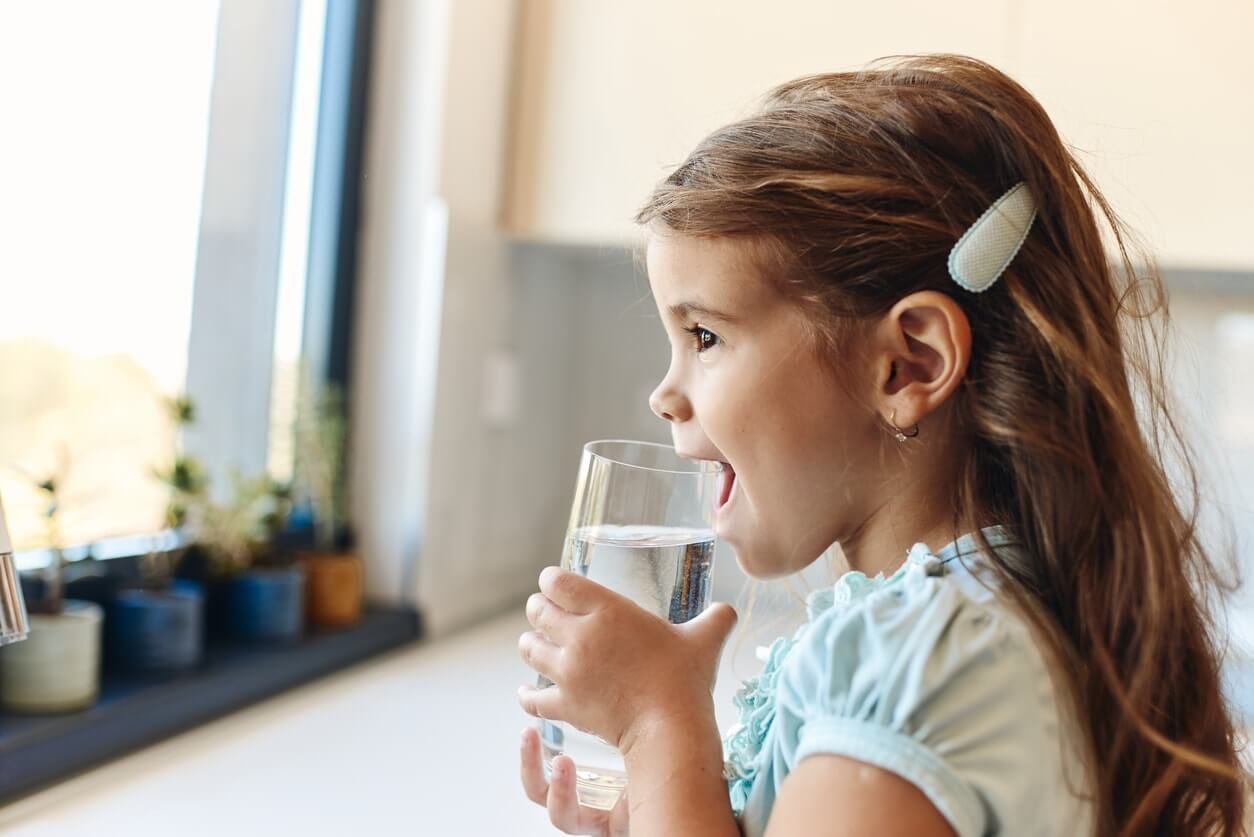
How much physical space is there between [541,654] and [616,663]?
0.16 ft

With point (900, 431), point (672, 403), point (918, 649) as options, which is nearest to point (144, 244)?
point (672, 403)

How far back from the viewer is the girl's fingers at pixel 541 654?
702 millimetres

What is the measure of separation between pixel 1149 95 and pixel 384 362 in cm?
91

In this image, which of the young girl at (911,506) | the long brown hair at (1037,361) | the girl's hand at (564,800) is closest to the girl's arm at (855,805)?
the young girl at (911,506)

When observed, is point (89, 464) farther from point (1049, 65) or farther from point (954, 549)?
point (1049, 65)

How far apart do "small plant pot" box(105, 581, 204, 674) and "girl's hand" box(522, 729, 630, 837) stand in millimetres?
527

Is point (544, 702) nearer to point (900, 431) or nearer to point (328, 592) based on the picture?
point (900, 431)

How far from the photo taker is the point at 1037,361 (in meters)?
0.65

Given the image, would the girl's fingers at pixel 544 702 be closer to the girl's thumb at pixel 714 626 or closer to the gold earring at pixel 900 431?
the girl's thumb at pixel 714 626

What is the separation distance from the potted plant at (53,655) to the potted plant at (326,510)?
1.21 ft

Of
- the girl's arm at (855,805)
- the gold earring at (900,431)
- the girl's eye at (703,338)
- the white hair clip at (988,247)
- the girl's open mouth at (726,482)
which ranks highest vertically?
the white hair clip at (988,247)

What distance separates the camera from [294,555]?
4.79ft

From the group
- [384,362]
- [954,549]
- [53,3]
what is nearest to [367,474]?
[384,362]

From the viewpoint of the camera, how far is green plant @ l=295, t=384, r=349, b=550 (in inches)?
58.1
